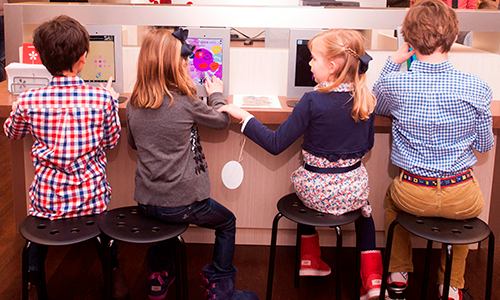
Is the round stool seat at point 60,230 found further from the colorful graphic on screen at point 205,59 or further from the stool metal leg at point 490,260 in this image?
the stool metal leg at point 490,260

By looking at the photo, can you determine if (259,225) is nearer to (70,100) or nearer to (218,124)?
(218,124)

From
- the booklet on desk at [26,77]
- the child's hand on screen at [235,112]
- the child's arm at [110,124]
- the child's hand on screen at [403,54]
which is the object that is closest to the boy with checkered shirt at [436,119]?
the child's hand on screen at [403,54]

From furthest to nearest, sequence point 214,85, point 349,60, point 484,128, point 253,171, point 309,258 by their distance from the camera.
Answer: point 253,171
point 309,258
point 214,85
point 484,128
point 349,60

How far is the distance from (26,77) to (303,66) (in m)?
1.24

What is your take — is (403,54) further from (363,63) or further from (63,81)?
(63,81)

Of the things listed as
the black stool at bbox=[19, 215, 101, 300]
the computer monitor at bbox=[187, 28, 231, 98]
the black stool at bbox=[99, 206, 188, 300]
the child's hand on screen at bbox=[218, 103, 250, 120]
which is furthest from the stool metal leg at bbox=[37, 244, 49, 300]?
the computer monitor at bbox=[187, 28, 231, 98]

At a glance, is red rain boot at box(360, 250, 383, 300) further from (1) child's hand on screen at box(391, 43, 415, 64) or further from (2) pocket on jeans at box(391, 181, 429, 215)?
(1) child's hand on screen at box(391, 43, 415, 64)

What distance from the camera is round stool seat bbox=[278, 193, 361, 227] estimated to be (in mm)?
1760

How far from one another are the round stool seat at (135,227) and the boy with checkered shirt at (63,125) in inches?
4.0

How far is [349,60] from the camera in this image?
1.77 meters

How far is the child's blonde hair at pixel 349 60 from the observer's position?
68.8 inches

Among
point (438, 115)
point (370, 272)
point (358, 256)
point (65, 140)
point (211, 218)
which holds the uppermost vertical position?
point (438, 115)

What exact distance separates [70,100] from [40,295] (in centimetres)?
85

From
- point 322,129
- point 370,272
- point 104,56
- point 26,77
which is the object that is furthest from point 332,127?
point 26,77
